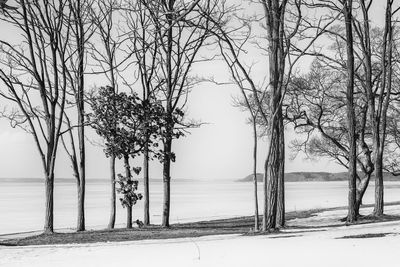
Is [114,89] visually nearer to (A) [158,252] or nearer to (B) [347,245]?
(A) [158,252]

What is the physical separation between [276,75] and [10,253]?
8.57 metres

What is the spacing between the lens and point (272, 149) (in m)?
15.2

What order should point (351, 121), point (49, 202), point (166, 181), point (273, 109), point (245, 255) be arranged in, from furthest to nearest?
point (166, 181), point (351, 121), point (49, 202), point (273, 109), point (245, 255)

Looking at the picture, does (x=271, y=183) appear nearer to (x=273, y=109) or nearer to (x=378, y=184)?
(x=273, y=109)

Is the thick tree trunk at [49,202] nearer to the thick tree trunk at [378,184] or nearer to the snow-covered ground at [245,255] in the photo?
the snow-covered ground at [245,255]

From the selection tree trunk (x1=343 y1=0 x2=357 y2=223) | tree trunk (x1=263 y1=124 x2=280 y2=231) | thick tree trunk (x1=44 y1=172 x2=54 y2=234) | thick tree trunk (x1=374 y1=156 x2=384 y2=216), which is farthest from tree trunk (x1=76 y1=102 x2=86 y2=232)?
thick tree trunk (x1=374 y1=156 x2=384 y2=216)

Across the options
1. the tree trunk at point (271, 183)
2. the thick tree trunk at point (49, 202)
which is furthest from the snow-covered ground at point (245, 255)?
the thick tree trunk at point (49, 202)

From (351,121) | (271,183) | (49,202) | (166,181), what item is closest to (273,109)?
(271,183)

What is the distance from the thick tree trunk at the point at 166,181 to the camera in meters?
20.6

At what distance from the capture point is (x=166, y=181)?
21.0 m

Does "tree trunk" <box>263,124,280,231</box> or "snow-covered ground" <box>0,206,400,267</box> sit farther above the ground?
"tree trunk" <box>263,124,280,231</box>

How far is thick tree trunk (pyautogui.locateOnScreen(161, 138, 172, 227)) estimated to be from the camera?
2062 cm

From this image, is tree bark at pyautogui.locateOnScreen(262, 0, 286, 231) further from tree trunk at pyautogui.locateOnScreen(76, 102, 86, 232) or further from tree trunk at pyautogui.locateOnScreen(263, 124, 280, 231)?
tree trunk at pyautogui.locateOnScreen(76, 102, 86, 232)

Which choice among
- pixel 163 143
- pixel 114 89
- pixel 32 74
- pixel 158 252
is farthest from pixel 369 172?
pixel 158 252
